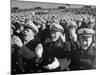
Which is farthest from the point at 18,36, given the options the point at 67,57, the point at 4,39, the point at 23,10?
the point at 67,57

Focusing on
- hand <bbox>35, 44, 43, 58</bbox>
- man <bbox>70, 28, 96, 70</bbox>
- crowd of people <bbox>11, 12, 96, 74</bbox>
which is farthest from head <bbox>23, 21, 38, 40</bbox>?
man <bbox>70, 28, 96, 70</bbox>

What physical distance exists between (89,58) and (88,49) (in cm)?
10

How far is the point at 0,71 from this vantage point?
185 cm

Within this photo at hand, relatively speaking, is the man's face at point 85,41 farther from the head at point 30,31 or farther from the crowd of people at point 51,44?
the head at point 30,31

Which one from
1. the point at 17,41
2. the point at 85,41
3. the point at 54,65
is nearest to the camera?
the point at 17,41

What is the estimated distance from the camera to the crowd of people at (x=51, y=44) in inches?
75.6

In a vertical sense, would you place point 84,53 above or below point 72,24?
below

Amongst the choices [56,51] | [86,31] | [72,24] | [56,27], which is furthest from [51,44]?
[86,31]

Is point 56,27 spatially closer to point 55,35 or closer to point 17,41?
point 55,35

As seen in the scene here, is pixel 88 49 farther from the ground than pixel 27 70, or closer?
farther from the ground

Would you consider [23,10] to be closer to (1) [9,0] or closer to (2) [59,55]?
(1) [9,0]

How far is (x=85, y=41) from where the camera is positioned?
212cm

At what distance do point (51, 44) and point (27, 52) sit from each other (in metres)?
0.28

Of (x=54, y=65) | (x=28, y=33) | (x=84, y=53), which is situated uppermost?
(x=28, y=33)
